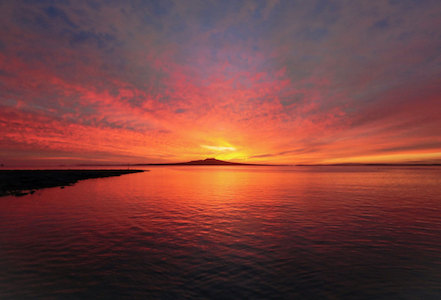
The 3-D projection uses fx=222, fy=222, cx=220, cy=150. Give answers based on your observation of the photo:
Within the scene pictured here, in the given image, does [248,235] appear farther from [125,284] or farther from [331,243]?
[125,284]

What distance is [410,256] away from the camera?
12.4 meters

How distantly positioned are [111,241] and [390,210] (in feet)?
93.1

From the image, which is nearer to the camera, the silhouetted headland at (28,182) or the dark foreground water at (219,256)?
the dark foreground water at (219,256)

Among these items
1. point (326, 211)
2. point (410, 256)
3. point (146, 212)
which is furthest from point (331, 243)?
point (146, 212)

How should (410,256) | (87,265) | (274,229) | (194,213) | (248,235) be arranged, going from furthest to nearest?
Answer: (194,213) < (274,229) < (248,235) < (410,256) < (87,265)

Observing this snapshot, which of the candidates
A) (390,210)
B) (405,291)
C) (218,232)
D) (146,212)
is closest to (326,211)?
(390,210)

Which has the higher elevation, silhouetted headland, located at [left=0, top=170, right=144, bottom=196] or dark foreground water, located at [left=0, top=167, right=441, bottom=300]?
silhouetted headland, located at [left=0, top=170, right=144, bottom=196]

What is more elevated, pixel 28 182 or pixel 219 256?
pixel 28 182

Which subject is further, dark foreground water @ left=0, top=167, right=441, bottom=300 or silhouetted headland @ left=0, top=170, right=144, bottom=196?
silhouetted headland @ left=0, top=170, right=144, bottom=196

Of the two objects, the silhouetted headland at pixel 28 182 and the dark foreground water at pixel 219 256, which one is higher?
the silhouetted headland at pixel 28 182

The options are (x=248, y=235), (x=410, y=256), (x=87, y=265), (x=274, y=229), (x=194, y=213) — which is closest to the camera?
(x=87, y=265)

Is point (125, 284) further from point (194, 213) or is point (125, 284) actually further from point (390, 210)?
point (390, 210)

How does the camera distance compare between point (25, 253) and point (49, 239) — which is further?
point (49, 239)

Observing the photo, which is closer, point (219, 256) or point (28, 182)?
point (219, 256)
